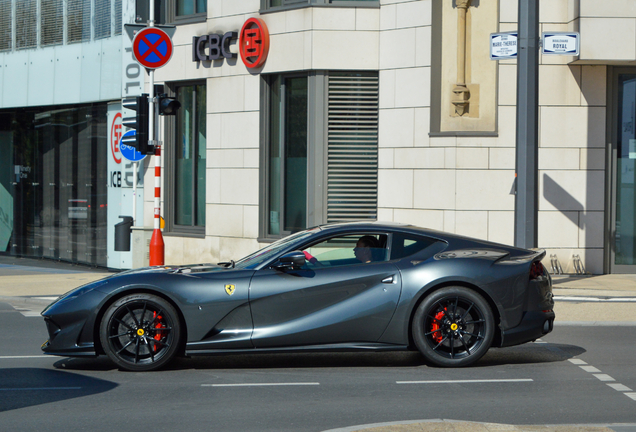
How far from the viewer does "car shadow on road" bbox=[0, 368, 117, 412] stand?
6.21 m

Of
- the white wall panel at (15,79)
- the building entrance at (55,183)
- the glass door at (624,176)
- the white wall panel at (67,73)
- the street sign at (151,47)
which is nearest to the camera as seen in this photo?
the street sign at (151,47)

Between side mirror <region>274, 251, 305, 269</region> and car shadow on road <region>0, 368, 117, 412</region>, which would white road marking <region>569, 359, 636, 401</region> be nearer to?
side mirror <region>274, 251, 305, 269</region>

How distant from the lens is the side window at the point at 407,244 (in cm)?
742

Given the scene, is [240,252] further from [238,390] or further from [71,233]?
[238,390]

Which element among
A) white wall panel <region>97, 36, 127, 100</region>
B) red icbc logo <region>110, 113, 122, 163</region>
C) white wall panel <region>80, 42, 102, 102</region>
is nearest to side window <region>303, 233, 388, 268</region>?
red icbc logo <region>110, 113, 122, 163</region>

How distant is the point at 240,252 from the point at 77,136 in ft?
19.8

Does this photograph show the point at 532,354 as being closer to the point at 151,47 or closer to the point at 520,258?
the point at 520,258

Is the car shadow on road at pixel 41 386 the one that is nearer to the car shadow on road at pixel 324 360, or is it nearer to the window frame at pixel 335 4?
the car shadow on road at pixel 324 360

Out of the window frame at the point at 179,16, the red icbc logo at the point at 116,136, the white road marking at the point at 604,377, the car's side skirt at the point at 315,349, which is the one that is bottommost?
the white road marking at the point at 604,377

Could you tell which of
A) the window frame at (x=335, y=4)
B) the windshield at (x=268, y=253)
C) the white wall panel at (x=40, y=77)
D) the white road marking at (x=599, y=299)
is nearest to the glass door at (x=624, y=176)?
the white road marking at (x=599, y=299)

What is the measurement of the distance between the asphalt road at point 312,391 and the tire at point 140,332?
0.51 feet

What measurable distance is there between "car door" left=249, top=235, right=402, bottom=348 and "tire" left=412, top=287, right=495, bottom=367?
1.10ft

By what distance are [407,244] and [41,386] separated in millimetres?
3422

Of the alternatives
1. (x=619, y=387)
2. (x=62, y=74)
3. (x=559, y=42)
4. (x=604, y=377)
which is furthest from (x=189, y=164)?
(x=619, y=387)
